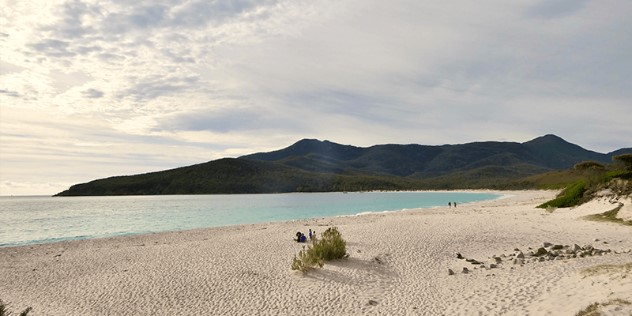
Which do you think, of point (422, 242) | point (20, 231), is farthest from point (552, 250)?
point (20, 231)

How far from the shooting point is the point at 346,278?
496 inches

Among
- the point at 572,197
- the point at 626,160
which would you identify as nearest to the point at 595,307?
the point at 572,197

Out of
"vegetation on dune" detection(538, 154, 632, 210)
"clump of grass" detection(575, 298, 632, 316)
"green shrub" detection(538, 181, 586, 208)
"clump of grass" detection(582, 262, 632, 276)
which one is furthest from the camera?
"green shrub" detection(538, 181, 586, 208)

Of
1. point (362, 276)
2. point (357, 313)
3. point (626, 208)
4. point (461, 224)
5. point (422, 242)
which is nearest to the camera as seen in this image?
point (357, 313)

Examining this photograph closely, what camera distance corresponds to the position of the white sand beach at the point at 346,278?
9398 mm

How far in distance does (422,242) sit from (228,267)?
906 centimetres

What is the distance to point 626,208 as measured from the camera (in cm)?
2308

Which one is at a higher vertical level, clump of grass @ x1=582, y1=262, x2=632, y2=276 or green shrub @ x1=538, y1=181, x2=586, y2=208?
green shrub @ x1=538, y1=181, x2=586, y2=208

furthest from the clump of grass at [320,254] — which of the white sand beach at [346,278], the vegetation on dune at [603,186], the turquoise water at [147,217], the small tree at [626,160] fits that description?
the small tree at [626,160]

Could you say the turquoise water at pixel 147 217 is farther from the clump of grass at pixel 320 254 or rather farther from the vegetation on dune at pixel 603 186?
the vegetation on dune at pixel 603 186

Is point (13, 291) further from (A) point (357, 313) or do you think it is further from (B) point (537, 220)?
(B) point (537, 220)

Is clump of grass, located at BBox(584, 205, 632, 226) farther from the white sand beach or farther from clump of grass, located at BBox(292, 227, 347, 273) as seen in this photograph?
clump of grass, located at BBox(292, 227, 347, 273)

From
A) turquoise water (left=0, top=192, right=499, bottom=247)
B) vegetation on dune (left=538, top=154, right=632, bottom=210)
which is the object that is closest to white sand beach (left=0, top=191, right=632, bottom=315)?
vegetation on dune (left=538, top=154, right=632, bottom=210)

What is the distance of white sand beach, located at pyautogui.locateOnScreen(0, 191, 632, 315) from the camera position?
9.40 m
